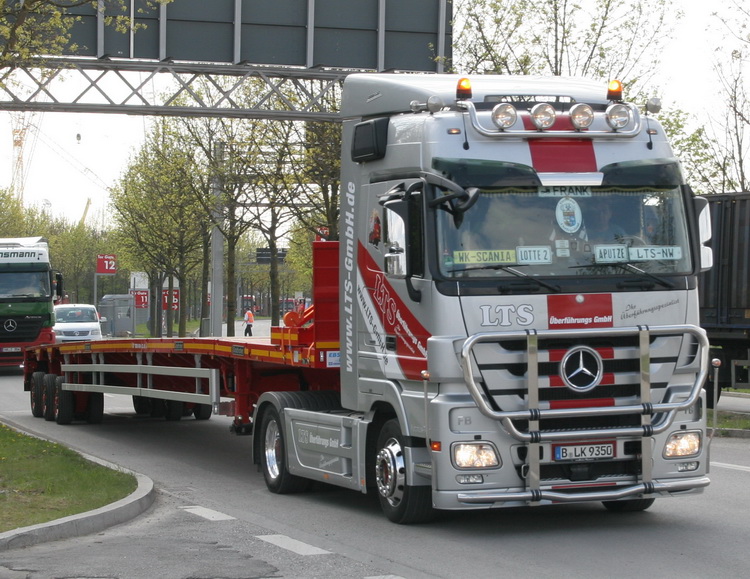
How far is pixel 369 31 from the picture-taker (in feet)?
85.9

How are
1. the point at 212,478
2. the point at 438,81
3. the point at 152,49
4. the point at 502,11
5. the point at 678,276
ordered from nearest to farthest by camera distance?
the point at 678,276, the point at 438,81, the point at 212,478, the point at 152,49, the point at 502,11

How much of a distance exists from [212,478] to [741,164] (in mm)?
23324

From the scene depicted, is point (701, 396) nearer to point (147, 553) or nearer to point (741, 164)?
point (147, 553)

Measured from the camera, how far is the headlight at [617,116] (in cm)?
932

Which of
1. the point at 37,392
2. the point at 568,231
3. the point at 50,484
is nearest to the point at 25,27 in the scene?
the point at 37,392

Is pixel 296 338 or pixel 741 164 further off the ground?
pixel 741 164

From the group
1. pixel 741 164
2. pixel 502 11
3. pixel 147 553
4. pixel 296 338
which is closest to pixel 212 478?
pixel 296 338

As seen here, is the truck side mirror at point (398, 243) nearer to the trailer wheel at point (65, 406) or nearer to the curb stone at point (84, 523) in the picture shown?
the curb stone at point (84, 523)

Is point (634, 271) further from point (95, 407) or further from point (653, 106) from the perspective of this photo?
point (95, 407)

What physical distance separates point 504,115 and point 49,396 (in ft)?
42.8

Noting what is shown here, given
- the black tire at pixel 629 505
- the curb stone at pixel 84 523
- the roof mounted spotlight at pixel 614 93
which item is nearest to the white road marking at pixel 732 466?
the black tire at pixel 629 505

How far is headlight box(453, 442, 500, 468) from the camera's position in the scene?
8.69 meters

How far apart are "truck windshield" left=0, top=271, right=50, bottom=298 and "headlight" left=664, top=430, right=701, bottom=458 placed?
1014 inches

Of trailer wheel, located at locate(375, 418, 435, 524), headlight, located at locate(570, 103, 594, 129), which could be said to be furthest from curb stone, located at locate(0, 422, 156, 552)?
headlight, located at locate(570, 103, 594, 129)
